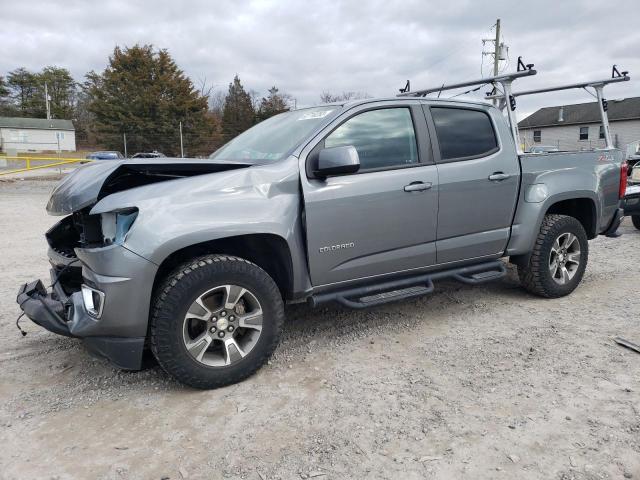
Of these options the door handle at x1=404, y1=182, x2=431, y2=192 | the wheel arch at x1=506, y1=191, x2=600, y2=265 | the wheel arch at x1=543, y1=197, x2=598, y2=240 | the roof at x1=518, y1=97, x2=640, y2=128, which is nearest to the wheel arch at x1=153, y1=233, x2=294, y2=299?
the door handle at x1=404, y1=182, x2=431, y2=192

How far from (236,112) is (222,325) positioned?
144 feet

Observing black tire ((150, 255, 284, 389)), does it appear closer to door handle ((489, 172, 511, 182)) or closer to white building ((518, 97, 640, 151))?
door handle ((489, 172, 511, 182))

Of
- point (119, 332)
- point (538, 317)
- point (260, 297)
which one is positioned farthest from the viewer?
point (538, 317)

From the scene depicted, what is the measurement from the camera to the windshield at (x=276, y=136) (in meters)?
3.70

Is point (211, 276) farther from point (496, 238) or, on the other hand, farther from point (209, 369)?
point (496, 238)

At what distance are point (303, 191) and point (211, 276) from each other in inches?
33.9

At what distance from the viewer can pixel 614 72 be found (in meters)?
5.62

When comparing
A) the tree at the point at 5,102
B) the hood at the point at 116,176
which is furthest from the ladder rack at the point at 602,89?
the tree at the point at 5,102

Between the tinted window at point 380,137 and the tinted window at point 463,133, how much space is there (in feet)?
1.02

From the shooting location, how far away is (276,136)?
399 centimetres

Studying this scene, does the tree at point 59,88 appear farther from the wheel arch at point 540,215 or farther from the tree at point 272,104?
the wheel arch at point 540,215

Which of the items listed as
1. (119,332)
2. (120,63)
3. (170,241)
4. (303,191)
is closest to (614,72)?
(303,191)

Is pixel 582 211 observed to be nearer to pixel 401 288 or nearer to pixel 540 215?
pixel 540 215

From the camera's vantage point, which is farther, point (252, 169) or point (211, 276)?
point (252, 169)
